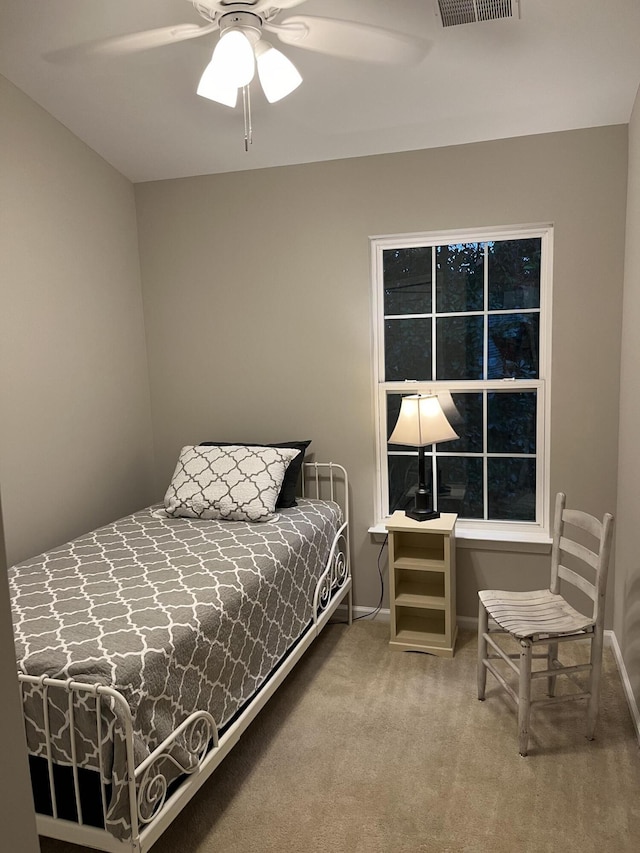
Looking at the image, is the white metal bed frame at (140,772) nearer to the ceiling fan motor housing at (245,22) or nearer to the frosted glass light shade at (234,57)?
the frosted glass light shade at (234,57)

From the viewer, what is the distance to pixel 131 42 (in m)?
2.60

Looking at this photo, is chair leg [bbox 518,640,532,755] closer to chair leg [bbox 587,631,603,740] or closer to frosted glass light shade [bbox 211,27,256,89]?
chair leg [bbox 587,631,603,740]

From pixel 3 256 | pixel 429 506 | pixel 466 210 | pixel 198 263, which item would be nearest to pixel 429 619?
pixel 429 506

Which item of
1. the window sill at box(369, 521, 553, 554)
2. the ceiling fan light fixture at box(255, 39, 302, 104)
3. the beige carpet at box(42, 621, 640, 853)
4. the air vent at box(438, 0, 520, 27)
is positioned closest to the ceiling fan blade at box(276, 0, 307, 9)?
the ceiling fan light fixture at box(255, 39, 302, 104)

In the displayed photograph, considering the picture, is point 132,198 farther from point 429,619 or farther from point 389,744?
→ point 389,744

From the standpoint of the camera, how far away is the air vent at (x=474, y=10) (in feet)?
7.43

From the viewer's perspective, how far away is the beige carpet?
2.06 m

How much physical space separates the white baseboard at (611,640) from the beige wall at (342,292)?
0.06m

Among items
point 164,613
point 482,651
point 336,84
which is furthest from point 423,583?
point 336,84

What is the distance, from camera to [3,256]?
2.87 meters

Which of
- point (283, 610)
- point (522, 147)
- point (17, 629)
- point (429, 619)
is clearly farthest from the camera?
point (429, 619)

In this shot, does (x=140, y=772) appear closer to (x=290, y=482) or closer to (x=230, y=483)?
(x=230, y=483)

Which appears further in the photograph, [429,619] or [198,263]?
[198,263]

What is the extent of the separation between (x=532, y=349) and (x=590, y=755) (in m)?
1.85
